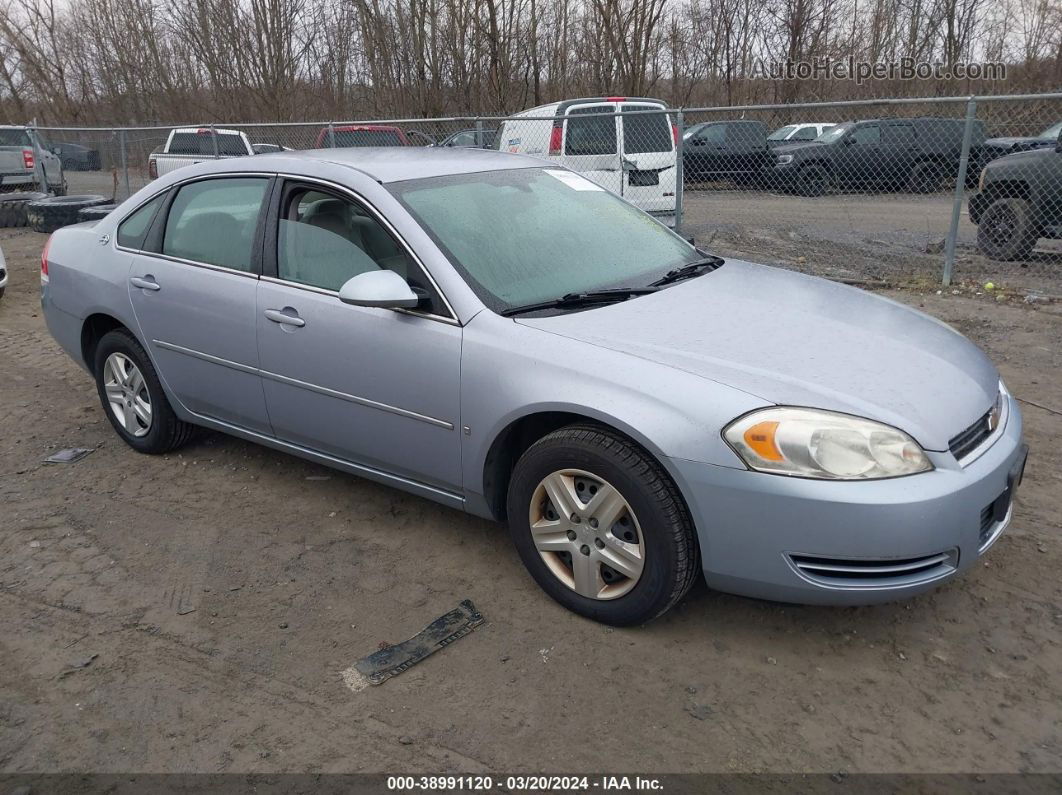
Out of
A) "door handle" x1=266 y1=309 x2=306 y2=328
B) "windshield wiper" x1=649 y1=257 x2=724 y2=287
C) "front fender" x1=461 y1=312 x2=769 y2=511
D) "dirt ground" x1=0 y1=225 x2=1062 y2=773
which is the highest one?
"windshield wiper" x1=649 y1=257 x2=724 y2=287

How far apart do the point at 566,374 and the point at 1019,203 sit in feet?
27.4

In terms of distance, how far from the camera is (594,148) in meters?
11.0

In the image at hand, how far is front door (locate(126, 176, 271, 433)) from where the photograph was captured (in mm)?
3994

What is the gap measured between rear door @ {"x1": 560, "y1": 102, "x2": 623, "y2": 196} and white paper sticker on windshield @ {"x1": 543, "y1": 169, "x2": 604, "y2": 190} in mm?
6691

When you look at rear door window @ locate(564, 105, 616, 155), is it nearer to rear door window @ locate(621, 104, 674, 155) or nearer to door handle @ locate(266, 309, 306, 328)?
rear door window @ locate(621, 104, 674, 155)

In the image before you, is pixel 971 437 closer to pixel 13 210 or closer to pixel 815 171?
pixel 815 171

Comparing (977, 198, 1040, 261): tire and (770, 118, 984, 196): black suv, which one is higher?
(770, 118, 984, 196): black suv

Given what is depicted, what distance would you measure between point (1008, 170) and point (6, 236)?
1427cm

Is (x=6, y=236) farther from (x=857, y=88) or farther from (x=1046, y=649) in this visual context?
(x=857, y=88)

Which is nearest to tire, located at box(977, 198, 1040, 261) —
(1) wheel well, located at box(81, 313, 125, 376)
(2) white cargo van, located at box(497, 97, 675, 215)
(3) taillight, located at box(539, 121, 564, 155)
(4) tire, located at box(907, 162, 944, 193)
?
(2) white cargo van, located at box(497, 97, 675, 215)

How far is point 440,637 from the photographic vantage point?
3.13m

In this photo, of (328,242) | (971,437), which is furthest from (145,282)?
(971,437)

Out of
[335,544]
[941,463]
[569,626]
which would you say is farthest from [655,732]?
[335,544]

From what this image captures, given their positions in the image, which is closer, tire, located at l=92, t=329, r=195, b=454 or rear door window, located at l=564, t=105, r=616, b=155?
tire, located at l=92, t=329, r=195, b=454
